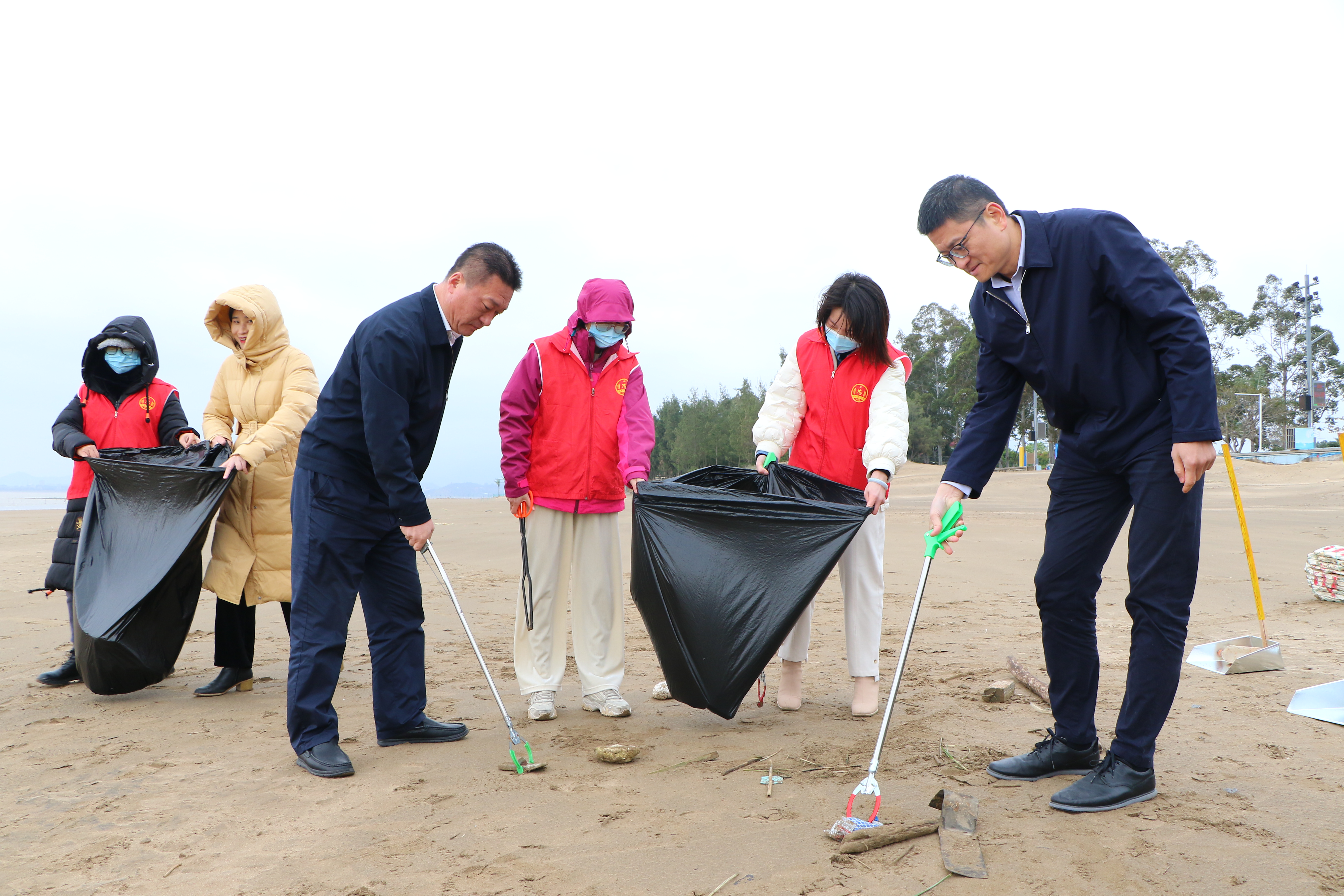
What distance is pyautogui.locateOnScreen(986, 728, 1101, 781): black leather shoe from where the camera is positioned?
104 inches

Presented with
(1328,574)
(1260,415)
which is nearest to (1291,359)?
(1260,415)

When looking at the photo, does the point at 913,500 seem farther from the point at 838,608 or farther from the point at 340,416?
the point at 340,416

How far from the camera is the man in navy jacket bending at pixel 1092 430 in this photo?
7.68ft

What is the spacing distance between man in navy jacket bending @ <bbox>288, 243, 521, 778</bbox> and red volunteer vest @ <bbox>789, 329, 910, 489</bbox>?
4.22 ft

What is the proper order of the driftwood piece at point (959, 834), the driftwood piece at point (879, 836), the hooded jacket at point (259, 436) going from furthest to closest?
the hooded jacket at point (259, 436) < the driftwood piece at point (879, 836) < the driftwood piece at point (959, 834)

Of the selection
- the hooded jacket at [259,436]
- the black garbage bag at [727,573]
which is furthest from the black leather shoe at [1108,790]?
the hooded jacket at [259,436]

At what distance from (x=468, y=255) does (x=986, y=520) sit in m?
10.9

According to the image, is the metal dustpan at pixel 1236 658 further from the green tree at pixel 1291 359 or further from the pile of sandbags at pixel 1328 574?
the green tree at pixel 1291 359

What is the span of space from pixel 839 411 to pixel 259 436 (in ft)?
8.15

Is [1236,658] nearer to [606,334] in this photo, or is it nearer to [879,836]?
[879,836]

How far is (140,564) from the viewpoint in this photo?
12.2 ft

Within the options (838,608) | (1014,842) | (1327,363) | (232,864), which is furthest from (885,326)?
(1327,363)

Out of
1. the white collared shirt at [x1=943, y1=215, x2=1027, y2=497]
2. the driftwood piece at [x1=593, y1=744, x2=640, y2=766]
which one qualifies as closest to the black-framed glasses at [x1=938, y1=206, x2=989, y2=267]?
the white collared shirt at [x1=943, y1=215, x2=1027, y2=497]

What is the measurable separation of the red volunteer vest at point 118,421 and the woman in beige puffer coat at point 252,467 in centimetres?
46
